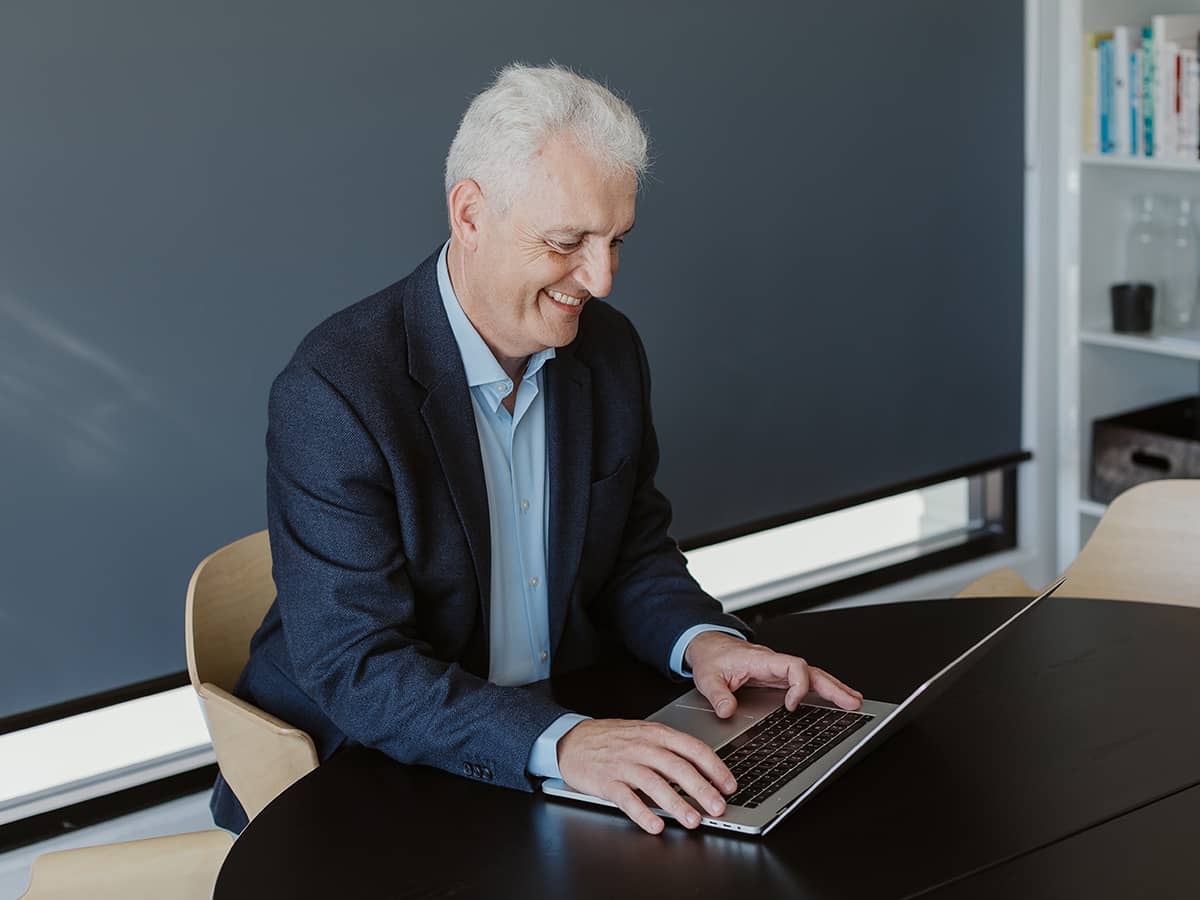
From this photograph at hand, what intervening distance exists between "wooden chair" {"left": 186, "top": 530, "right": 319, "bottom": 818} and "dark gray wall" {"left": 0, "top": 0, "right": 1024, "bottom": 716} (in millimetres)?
546

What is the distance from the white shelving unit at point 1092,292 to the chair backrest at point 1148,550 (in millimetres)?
1170

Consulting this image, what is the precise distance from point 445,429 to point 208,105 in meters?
1.05

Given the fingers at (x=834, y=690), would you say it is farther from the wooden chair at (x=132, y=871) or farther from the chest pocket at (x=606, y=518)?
the wooden chair at (x=132, y=871)

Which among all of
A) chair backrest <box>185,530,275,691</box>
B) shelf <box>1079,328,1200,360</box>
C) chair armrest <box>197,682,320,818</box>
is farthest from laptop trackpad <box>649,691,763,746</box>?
shelf <box>1079,328,1200,360</box>

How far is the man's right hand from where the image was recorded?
54.8 inches

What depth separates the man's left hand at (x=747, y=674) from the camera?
65.1 inches

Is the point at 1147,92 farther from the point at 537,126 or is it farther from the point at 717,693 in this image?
the point at 717,693

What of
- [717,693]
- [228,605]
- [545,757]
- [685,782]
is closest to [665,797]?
[685,782]

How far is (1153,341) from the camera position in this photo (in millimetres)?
3551

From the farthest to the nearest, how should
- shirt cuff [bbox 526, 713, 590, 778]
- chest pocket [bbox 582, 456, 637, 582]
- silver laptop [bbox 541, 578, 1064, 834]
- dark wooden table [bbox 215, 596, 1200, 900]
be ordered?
chest pocket [bbox 582, 456, 637, 582]
shirt cuff [bbox 526, 713, 590, 778]
silver laptop [bbox 541, 578, 1064, 834]
dark wooden table [bbox 215, 596, 1200, 900]

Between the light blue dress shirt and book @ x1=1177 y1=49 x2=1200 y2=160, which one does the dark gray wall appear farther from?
the light blue dress shirt

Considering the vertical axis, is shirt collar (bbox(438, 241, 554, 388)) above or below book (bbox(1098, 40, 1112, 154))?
below

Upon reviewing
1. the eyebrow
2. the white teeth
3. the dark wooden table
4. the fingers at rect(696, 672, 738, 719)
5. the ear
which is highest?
the ear

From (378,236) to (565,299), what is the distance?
1064 millimetres
